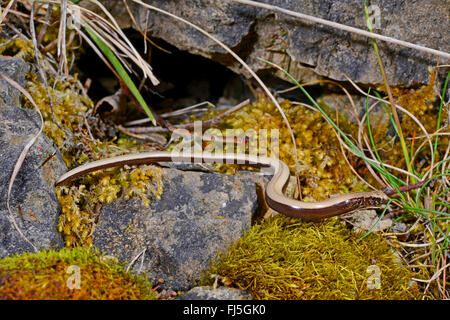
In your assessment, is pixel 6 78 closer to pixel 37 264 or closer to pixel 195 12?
pixel 37 264

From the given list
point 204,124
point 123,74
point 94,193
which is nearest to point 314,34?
point 204,124

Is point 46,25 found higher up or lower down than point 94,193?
higher up

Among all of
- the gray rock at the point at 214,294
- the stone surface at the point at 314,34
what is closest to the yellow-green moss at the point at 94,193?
the gray rock at the point at 214,294

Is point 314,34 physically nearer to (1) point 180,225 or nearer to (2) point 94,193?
(1) point 180,225

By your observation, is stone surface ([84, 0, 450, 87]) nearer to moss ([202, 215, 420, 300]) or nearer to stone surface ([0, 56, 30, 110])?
stone surface ([0, 56, 30, 110])

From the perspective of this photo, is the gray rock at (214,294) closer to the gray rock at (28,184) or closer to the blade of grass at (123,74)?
the gray rock at (28,184)

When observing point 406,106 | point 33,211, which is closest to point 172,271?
point 33,211

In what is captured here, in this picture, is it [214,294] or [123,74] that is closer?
[214,294]
